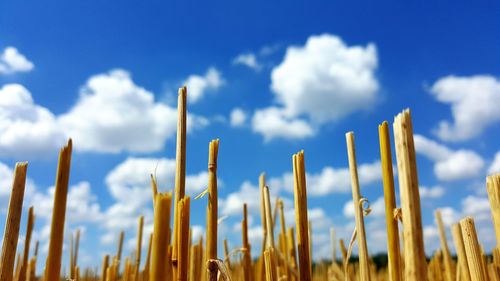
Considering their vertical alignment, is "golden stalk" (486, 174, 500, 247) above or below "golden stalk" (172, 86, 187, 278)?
below

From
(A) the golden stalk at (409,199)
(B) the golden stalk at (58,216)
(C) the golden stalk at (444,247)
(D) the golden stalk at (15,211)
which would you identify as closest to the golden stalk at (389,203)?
(A) the golden stalk at (409,199)

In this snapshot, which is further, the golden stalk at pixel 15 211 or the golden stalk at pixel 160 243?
the golden stalk at pixel 15 211

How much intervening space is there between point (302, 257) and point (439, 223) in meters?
1.87

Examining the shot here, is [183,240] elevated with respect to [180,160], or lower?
lower

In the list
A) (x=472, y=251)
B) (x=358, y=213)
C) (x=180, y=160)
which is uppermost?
(x=180, y=160)

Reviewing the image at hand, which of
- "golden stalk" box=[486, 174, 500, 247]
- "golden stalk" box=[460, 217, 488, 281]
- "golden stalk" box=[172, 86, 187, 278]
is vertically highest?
"golden stalk" box=[172, 86, 187, 278]

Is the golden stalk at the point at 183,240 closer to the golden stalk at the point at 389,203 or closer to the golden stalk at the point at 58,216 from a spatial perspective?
the golden stalk at the point at 58,216

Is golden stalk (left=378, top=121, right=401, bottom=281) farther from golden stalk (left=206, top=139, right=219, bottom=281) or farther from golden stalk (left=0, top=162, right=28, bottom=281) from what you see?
golden stalk (left=0, top=162, right=28, bottom=281)

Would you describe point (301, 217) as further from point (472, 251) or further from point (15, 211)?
point (15, 211)

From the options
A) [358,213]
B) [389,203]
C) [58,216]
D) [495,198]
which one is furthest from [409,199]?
[58,216]

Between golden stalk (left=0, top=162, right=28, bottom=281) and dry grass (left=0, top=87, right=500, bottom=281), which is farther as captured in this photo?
golden stalk (left=0, top=162, right=28, bottom=281)

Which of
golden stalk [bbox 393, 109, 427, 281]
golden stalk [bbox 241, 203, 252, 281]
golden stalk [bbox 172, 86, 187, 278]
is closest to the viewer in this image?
golden stalk [bbox 393, 109, 427, 281]

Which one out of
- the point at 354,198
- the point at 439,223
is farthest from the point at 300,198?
the point at 439,223

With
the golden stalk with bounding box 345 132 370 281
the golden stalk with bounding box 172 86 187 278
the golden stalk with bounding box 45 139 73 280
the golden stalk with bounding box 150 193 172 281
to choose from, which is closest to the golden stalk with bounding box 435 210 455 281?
the golden stalk with bounding box 345 132 370 281
